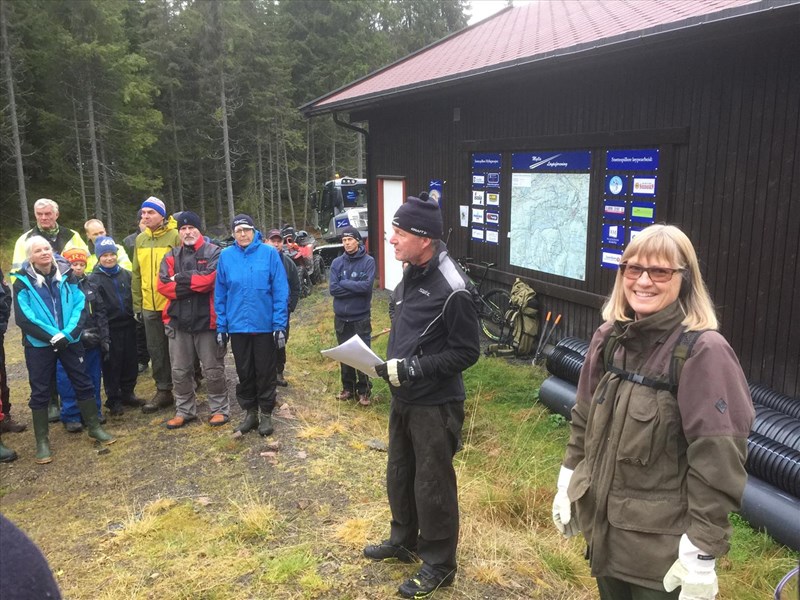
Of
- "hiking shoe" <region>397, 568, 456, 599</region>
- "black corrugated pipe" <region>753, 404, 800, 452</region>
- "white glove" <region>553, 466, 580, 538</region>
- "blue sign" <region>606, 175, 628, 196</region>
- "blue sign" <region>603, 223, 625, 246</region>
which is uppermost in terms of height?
"blue sign" <region>606, 175, 628, 196</region>

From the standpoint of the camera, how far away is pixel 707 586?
1.81 metres

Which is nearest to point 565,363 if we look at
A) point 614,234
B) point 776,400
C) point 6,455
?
point 614,234

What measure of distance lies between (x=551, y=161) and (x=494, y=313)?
2.43m

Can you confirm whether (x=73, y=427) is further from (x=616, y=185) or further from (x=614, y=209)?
(x=616, y=185)

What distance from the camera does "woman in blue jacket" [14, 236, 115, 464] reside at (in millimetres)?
4953

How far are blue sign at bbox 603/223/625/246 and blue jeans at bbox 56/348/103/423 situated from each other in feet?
18.5

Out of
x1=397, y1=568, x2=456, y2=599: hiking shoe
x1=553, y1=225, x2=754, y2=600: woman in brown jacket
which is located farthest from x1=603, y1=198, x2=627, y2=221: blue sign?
x1=553, y1=225, x2=754, y2=600: woman in brown jacket

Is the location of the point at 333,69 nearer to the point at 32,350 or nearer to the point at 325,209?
the point at 325,209

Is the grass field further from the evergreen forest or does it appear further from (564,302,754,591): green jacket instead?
the evergreen forest

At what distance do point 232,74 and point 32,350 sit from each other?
24.8 meters

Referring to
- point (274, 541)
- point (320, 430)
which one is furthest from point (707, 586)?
point (320, 430)

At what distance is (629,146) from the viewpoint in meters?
6.57

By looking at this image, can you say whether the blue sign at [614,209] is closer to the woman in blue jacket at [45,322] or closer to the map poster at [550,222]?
the map poster at [550,222]

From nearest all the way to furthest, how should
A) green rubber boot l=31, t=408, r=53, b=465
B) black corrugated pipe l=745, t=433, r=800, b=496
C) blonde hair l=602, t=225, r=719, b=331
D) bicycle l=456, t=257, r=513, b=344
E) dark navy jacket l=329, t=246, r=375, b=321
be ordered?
Result: 1. blonde hair l=602, t=225, r=719, b=331
2. black corrugated pipe l=745, t=433, r=800, b=496
3. green rubber boot l=31, t=408, r=53, b=465
4. dark navy jacket l=329, t=246, r=375, b=321
5. bicycle l=456, t=257, r=513, b=344
